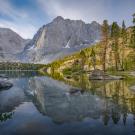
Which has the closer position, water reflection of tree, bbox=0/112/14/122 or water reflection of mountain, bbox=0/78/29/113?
water reflection of tree, bbox=0/112/14/122

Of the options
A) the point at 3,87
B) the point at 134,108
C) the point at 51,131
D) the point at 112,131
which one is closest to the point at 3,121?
the point at 51,131

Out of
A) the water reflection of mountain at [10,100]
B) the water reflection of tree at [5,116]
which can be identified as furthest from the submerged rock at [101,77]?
the water reflection of tree at [5,116]

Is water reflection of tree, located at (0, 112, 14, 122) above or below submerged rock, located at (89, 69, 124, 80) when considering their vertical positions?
below

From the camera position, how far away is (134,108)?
88.6 ft

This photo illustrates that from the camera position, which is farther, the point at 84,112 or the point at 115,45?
the point at 115,45

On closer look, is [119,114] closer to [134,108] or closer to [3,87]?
[134,108]

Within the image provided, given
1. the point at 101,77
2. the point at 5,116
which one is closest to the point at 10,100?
the point at 5,116

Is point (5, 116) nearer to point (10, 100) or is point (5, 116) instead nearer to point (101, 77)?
point (10, 100)

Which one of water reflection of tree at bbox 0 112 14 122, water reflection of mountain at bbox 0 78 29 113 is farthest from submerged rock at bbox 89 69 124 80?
water reflection of tree at bbox 0 112 14 122

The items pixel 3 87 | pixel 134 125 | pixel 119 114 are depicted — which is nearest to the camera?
pixel 134 125

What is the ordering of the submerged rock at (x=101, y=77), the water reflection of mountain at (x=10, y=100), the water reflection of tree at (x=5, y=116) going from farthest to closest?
the submerged rock at (x=101, y=77) < the water reflection of mountain at (x=10, y=100) < the water reflection of tree at (x=5, y=116)

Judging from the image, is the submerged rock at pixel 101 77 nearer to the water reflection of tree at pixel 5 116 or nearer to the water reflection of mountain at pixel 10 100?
the water reflection of mountain at pixel 10 100

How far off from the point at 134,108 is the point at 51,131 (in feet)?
37.5

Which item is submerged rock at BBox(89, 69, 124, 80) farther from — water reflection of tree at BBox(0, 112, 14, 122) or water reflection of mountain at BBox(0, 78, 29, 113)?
water reflection of tree at BBox(0, 112, 14, 122)
